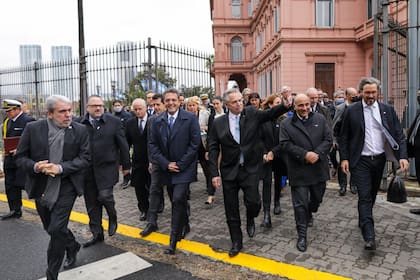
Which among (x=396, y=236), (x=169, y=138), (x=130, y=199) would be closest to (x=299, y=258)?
(x=396, y=236)

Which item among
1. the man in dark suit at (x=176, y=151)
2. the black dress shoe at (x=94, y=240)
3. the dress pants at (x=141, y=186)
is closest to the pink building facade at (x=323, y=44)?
the dress pants at (x=141, y=186)

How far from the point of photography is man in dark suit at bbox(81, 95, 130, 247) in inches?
196

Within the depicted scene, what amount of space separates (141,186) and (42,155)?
2370mm

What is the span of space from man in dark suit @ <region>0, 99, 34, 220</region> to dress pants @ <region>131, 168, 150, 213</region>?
172 centimetres

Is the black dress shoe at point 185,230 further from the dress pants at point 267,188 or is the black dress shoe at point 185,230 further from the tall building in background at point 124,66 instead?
the tall building in background at point 124,66

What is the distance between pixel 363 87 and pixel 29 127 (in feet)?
12.0

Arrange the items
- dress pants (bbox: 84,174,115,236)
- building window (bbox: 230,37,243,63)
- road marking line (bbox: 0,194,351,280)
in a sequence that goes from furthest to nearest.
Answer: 1. building window (bbox: 230,37,243,63)
2. dress pants (bbox: 84,174,115,236)
3. road marking line (bbox: 0,194,351,280)

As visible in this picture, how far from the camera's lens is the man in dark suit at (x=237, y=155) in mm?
4461

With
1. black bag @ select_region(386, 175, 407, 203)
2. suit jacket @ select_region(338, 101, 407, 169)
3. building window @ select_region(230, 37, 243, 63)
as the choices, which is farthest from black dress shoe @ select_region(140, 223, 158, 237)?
building window @ select_region(230, 37, 243, 63)

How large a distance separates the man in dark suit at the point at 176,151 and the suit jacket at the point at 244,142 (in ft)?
1.21

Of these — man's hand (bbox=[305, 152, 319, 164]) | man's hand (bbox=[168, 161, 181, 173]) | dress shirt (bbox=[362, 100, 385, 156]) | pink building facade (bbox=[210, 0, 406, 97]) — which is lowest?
man's hand (bbox=[168, 161, 181, 173])

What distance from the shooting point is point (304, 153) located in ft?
14.6

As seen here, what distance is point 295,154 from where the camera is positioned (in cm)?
452

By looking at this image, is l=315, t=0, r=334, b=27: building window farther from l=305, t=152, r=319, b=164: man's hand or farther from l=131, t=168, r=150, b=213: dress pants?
l=305, t=152, r=319, b=164: man's hand
